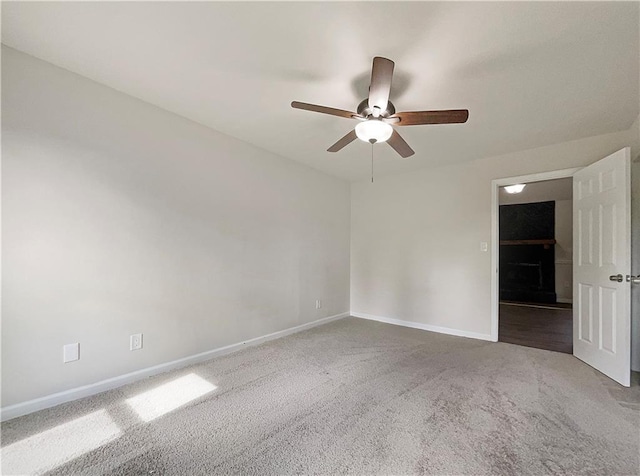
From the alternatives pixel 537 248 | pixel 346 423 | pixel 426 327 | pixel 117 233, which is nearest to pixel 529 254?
pixel 537 248

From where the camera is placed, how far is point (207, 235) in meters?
2.82

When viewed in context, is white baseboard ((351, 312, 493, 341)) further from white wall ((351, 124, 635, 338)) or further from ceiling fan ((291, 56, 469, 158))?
ceiling fan ((291, 56, 469, 158))

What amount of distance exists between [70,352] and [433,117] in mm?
3016

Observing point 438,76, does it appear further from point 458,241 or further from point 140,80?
point 458,241

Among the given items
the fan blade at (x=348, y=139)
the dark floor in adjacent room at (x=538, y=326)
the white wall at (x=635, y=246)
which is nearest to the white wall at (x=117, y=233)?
the fan blade at (x=348, y=139)

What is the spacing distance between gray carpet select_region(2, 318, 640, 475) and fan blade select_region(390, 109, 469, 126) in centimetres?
198

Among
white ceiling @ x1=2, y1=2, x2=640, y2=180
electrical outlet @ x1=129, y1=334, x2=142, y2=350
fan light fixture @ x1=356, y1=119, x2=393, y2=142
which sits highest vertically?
white ceiling @ x1=2, y1=2, x2=640, y2=180

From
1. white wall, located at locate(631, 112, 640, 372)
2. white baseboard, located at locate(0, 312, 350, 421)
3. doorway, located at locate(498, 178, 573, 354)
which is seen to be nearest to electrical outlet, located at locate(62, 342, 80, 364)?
white baseboard, located at locate(0, 312, 350, 421)

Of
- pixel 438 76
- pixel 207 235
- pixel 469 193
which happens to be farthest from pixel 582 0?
pixel 207 235

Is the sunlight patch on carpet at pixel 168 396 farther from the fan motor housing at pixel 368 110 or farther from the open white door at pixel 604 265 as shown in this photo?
the open white door at pixel 604 265

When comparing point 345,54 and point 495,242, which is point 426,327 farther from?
point 345,54

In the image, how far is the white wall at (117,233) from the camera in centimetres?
181

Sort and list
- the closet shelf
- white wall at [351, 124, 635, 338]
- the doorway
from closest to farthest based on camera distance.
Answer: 1. white wall at [351, 124, 635, 338]
2. the doorway
3. the closet shelf

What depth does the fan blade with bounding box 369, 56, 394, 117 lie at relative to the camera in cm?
149
